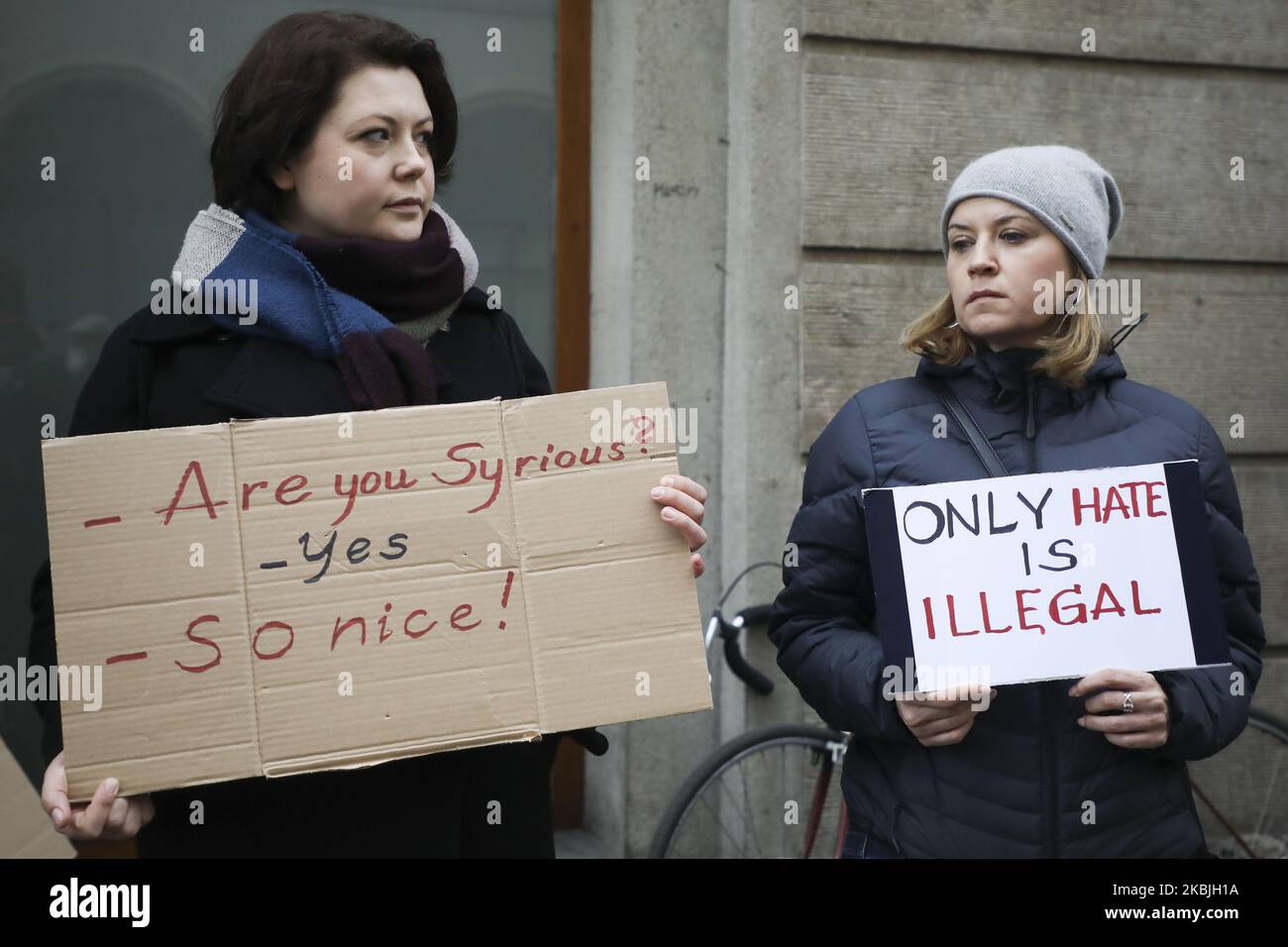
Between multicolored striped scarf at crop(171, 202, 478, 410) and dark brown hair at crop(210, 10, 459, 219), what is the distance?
8 cm

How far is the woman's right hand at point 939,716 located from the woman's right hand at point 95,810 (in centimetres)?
107

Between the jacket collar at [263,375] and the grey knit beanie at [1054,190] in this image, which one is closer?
the jacket collar at [263,375]

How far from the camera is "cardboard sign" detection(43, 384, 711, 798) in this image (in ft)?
5.24

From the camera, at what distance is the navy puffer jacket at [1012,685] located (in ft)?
5.96

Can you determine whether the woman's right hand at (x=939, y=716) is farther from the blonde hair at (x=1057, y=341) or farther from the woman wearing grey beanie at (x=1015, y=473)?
the blonde hair at (x=1057, y=341)

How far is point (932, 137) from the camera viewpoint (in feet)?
12.1

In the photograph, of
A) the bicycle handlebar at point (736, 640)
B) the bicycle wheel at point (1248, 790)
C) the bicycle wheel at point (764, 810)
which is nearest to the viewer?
the bicycle handlebar at point (736, 640)

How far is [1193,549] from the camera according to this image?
179 centimetres

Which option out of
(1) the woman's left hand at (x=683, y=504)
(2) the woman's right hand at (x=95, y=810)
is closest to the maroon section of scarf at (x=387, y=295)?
(1) the woman's left hand at (x=683, y=504)

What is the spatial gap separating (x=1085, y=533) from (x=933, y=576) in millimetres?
235

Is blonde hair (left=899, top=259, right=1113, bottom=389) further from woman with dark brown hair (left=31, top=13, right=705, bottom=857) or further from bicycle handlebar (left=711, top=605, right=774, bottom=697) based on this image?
bicycle handlebar (left=711, top=605, right=774, bottom=697)

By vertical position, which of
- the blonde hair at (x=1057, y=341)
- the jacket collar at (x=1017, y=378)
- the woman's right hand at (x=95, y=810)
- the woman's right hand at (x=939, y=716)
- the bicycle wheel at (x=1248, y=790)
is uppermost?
the blonde hair at (x=1057, y=341)

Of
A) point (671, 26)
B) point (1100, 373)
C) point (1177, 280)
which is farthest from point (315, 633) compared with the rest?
point (1177, 280)

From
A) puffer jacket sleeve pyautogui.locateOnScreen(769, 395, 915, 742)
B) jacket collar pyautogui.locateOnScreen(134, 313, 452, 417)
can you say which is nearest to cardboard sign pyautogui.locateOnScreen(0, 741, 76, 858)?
jacket collar pyautogui.locateOnScreen(134, 313, 452, 417)
